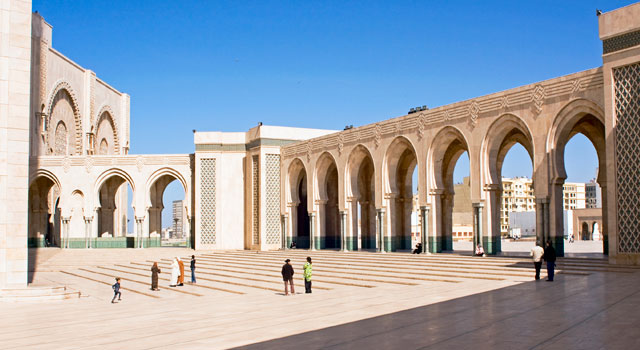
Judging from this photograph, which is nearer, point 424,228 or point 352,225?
point 424,228

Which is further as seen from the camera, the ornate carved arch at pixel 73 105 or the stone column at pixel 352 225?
the ornate carved arch at pixel 73 105

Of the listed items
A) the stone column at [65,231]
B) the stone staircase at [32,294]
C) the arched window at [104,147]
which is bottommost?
the stone staircase at [32,294]

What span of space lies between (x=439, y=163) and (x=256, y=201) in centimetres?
995

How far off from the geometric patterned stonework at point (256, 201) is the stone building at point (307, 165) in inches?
3.4

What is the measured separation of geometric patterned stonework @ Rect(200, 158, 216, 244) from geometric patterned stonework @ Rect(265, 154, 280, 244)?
98.6 inches

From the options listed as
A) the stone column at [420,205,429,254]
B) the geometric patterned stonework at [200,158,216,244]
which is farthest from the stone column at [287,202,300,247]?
the stone column at [420,205,429,254]

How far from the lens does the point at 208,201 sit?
89.5 ft

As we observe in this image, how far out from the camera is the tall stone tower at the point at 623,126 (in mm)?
A: 13219

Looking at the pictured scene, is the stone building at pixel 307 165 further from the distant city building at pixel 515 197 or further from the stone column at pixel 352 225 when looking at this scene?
the distant city building at pixel 515 197

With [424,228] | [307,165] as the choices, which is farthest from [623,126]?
[307,165]

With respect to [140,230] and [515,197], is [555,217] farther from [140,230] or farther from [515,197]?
[515,197]

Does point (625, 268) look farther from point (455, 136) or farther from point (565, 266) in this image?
point (455, 136)

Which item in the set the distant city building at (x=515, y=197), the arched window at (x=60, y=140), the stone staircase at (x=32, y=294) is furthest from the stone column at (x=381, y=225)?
the distant city building at (x=515, y=197)

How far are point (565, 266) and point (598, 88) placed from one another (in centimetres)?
399
